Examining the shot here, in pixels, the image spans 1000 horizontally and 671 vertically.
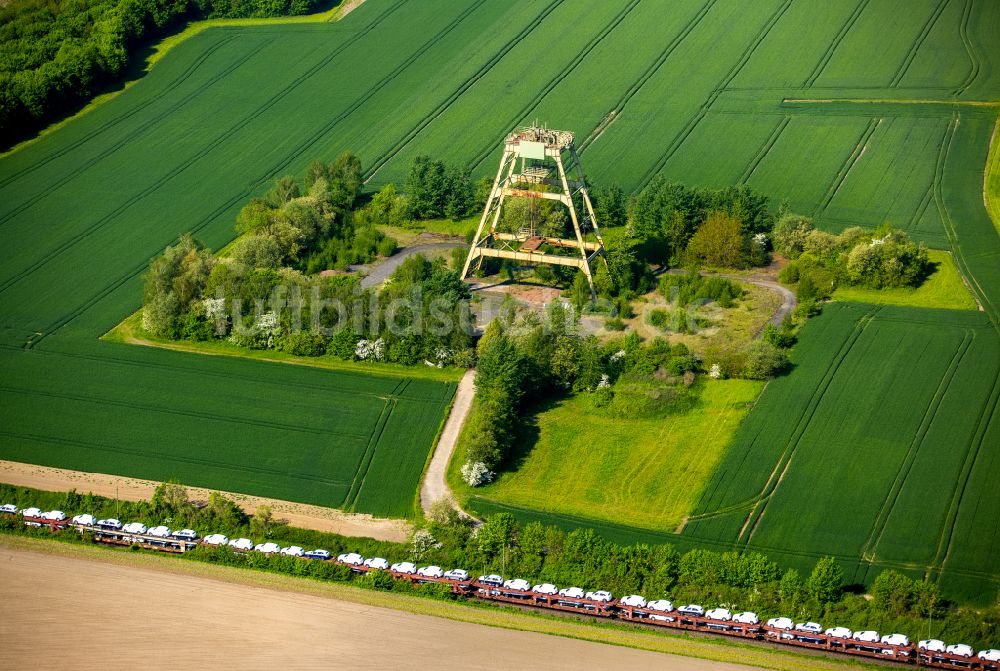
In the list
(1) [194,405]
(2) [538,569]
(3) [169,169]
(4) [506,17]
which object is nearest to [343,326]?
(1) [194,405]

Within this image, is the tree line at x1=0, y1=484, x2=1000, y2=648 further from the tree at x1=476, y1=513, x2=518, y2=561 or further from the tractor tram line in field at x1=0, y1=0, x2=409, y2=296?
the tractor tram line in field at x1=0, y1=0, x2=409, y2=296

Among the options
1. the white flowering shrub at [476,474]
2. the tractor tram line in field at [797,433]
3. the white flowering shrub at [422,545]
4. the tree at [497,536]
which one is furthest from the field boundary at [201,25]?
the tree at [497,536]

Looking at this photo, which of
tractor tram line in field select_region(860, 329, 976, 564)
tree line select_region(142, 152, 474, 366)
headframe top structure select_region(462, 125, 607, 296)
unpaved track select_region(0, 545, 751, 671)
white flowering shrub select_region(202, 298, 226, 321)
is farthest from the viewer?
headframe top structure select_region(462, 125, 607, 296)

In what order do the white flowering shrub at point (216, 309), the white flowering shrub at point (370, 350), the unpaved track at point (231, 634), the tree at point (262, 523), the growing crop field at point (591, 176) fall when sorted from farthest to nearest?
1. the white flowering shrub at point (216, 309)
2. the white flowering shrub at point (370, 350)
3. the growing crop field at point (591, 176)
4. the tree at point (262, 523)
5. the unpaved track at point (231, 634)

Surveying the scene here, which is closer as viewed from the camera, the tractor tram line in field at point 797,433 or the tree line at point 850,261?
the tractor tram line in field at point 797,433

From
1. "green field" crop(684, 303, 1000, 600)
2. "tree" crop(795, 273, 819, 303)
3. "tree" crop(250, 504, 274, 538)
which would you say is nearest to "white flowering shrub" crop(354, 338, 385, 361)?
"tree" crop(250, 504, 274, 538)

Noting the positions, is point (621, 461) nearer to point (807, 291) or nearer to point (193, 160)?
point (807, 291)

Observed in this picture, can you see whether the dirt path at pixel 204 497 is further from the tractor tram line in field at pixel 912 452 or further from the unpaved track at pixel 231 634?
the tractor tram line in field at pixel 912 452
